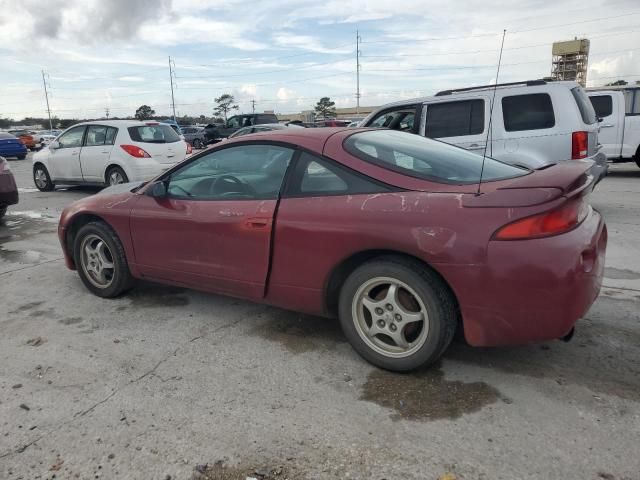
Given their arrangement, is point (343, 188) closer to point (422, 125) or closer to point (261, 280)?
point (261, 280)

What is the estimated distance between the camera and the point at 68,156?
445 inches

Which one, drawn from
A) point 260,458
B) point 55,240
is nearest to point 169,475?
point 260,458

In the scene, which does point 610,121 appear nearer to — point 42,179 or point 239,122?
point 42,179

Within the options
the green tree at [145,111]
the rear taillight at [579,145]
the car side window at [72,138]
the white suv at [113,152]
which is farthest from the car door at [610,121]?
the green tree at [145,111]

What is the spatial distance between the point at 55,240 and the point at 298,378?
5.28 metres

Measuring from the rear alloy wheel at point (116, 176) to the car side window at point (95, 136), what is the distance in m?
0.65

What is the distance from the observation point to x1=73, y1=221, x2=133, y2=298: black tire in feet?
14.4

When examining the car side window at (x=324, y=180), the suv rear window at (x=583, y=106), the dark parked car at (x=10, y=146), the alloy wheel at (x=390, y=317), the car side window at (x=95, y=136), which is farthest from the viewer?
the dark parked car at (x=10, y=146)

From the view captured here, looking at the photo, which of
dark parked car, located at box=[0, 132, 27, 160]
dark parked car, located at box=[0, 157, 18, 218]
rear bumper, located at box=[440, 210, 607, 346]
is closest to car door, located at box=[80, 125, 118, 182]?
dark parked car, located at box=[0, 157, 18, 218]

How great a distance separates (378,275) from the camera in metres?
2.99

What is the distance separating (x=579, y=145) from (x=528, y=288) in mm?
4955

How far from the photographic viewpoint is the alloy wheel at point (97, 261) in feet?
14.8

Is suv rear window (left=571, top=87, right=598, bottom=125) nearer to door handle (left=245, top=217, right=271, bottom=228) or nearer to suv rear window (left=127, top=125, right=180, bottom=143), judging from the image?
door handle (left=245, top=217, right=271, bottom=228)

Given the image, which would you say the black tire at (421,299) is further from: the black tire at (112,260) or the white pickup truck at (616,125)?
the white pickup truck at (616,125)
